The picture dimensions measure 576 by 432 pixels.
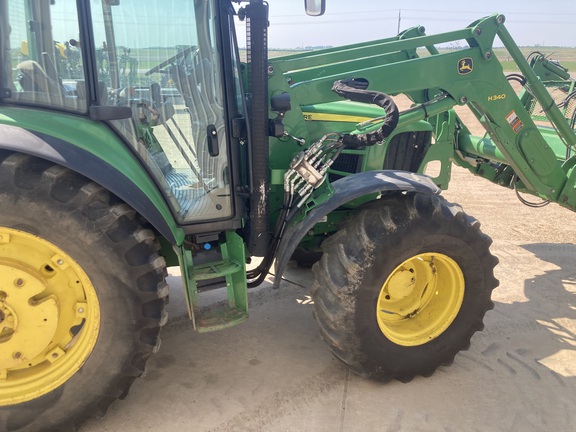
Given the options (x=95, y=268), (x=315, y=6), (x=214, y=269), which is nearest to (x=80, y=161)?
(x=95, y=268)

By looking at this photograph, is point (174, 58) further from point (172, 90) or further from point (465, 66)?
point (465, 66)

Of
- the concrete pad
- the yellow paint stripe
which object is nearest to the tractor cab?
the yellow paint stripe

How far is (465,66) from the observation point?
3459mm

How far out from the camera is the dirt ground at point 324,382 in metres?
2.75

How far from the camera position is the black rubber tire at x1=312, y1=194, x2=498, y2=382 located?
283 centimetres

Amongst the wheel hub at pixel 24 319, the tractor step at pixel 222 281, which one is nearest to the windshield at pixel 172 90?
the tractor step at pixel 222 281

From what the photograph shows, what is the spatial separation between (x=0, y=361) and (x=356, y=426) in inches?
73.2

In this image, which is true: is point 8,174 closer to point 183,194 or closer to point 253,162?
point 183,194

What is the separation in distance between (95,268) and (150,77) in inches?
40.2

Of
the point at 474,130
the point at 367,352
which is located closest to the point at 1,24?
the point at 367,352

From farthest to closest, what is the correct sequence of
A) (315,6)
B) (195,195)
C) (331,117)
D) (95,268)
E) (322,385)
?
1. (331,117)
2. (322,385)
3. (195,195)
4. (315,6)
5. (95,268)

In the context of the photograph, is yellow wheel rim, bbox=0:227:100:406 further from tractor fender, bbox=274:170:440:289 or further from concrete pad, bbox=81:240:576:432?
tractor fender, bbox=274:170:440:289

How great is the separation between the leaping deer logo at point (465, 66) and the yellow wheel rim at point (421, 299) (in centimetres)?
134

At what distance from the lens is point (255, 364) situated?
10.6ft
